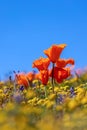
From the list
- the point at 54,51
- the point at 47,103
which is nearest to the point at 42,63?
the point at 54,51

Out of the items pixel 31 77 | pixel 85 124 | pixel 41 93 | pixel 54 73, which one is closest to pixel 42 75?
pixel 54 73

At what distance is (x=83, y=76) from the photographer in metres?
7.01

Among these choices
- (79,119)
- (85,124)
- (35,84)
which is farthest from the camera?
(35,84)

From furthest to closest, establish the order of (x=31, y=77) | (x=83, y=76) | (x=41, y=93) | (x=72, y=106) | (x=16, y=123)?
(x=83, y=76), (x=41, y=93), (x=31, y=77), (x=72, y=106), (x=16, y=123)

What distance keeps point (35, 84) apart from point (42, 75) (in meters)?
2.78

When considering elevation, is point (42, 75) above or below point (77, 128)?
above

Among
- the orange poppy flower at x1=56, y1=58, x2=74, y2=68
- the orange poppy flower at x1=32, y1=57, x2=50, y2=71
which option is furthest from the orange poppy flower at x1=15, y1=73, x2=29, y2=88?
the orange poppy flower at x1=56, y1=58, x2=74, y2=68

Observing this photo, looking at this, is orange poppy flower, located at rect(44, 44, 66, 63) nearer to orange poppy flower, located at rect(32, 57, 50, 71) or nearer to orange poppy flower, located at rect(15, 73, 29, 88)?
orange poppy flower, located at rect(32, 57, 50, 71)

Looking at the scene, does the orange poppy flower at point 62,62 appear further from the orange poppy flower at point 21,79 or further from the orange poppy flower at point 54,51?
the orange poppy flower at point 21,79

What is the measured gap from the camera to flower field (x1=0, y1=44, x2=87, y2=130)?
5.79ft

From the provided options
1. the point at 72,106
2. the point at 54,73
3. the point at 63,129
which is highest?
the point at 54,73

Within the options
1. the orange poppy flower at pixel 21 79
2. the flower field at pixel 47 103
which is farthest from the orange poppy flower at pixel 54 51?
the orange poppy flower at pixel 21 79

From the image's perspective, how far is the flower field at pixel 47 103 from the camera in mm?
1765

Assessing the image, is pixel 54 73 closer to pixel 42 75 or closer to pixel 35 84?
pixel 42 75
